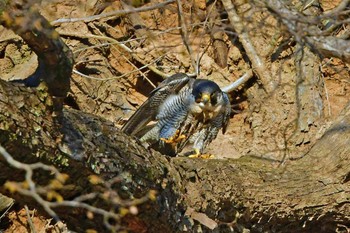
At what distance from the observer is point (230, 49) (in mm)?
7473

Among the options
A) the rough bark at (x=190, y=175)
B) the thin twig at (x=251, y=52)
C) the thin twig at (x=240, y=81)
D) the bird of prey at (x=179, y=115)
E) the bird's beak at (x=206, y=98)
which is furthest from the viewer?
the thin twig at (x=240, y=81)

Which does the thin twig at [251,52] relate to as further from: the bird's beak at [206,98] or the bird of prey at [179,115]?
the bird's beak at [206,98]

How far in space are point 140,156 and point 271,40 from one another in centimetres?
284

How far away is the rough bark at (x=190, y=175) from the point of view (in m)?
3.61

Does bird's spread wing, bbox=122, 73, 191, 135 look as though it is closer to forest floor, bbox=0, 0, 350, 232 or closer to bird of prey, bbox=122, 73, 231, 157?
bird of prey, bbox=122, 73, 231, 157

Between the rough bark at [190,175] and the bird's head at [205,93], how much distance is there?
859 mm

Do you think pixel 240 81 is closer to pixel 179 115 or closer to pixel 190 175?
pixel 179 115

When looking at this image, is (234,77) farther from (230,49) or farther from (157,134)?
(157,134)

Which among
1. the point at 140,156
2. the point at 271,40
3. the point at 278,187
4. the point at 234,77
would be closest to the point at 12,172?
the point at 140,156

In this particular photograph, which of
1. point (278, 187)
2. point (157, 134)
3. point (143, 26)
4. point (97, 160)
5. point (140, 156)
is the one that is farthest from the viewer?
point (143, 26)

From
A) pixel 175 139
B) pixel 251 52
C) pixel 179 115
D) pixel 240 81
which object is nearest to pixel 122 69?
pixel 240 81

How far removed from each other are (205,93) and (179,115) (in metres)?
0.32

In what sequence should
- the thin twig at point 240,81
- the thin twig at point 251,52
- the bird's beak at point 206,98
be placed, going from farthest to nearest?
the thin twig at point 240,81
the thin twig at point 251,52
the bird's beak at point 206,98

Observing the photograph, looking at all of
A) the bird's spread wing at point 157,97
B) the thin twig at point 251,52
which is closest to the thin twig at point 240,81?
the thin twig at point 251,52
